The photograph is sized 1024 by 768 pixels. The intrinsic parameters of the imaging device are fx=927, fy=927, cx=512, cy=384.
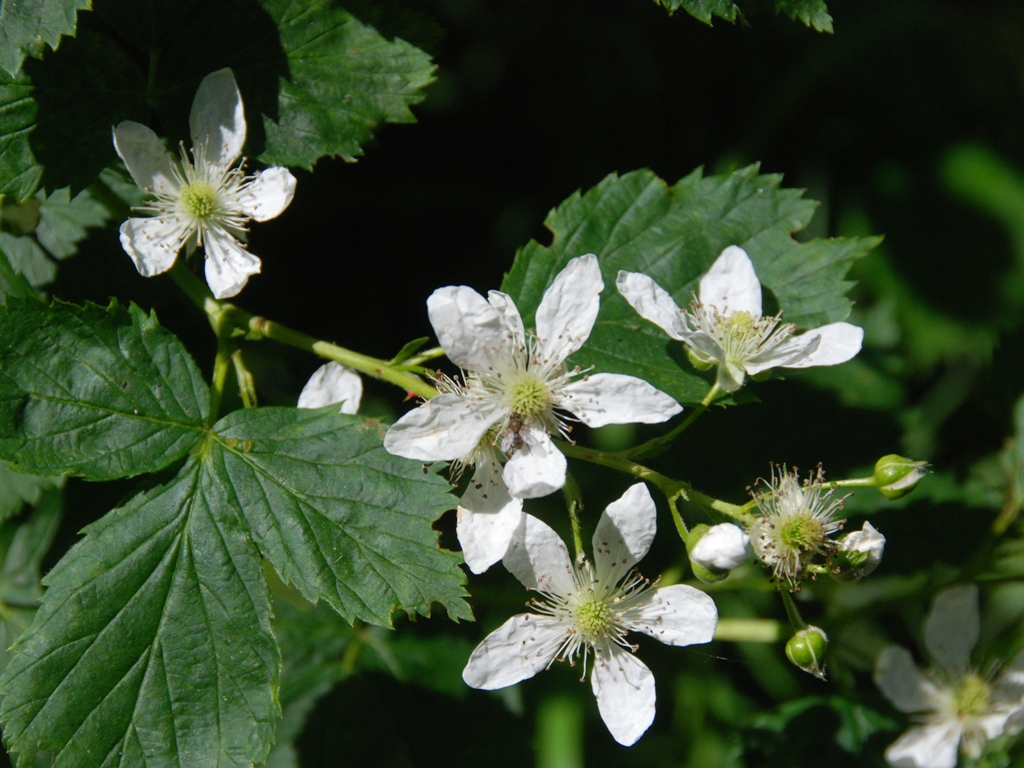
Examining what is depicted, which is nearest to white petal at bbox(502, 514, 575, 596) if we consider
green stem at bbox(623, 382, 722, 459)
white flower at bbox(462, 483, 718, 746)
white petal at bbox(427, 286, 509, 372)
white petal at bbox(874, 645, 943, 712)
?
white flower at bbox(462, 483, 718, 746)

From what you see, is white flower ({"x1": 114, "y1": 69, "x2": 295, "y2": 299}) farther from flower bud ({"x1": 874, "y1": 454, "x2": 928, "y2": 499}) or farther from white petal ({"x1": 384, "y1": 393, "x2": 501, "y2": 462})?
flower bud ({"x1": 874, "y1": 454, "x2": 928, "y2": 499})

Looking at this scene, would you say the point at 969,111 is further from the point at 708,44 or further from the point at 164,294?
the point at 164,294

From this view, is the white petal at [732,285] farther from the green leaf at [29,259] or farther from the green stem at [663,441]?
the green leaf at [29,259]

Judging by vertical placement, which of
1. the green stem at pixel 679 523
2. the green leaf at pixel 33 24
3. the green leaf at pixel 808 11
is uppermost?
the green leaf at pixel 33 24

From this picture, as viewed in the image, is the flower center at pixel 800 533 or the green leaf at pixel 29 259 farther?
the green leaf at pixel 29 259

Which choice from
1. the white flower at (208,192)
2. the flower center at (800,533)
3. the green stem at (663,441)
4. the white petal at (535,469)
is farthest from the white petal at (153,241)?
the flower center at (800,533)

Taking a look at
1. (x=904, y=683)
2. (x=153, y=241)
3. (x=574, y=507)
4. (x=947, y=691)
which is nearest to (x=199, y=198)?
(x=153, y=241)
